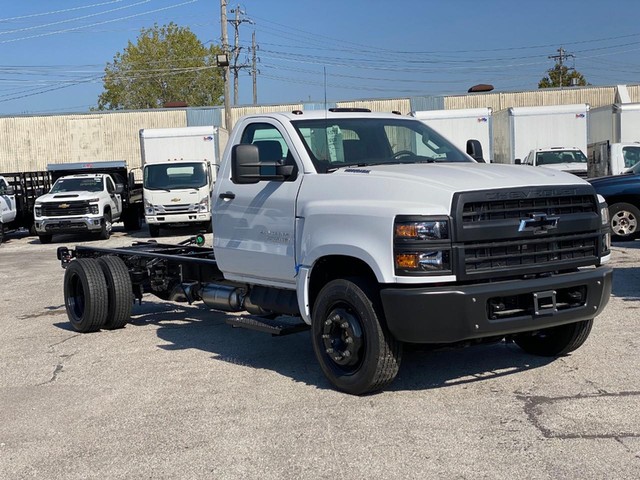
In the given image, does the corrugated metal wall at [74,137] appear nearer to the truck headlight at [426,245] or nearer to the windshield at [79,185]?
the windshield at [79,185]

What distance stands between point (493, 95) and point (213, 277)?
3752 centimetres

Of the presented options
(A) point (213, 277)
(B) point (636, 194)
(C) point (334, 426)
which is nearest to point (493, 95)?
(B) point (636, 194)

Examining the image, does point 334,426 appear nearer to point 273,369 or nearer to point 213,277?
point 273,369

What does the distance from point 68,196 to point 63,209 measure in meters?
0.51

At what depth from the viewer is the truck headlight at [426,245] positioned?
5.41 m

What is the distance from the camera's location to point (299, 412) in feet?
18.7

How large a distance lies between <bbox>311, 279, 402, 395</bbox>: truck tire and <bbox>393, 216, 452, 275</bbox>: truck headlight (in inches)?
19.0

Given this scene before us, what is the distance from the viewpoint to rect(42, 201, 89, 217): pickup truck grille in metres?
22.9

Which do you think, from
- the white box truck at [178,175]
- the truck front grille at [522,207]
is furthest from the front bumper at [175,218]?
the truck front grille at [522,207]

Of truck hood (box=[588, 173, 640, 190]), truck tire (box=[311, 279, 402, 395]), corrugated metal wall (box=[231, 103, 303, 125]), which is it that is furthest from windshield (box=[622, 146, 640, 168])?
corrugated metal wall (box=[231, 103, 303, 125])

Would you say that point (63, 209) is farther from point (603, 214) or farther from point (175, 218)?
point (603, 214)

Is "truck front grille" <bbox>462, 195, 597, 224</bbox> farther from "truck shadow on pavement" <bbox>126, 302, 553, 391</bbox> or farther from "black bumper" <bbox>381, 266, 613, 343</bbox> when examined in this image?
"truck shadow on pavement" <bbox>126, 302, 553, 391</bbox>

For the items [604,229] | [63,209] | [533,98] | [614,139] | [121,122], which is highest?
[533,98]

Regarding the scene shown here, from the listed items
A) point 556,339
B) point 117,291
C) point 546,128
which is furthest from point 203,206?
point 556,339
